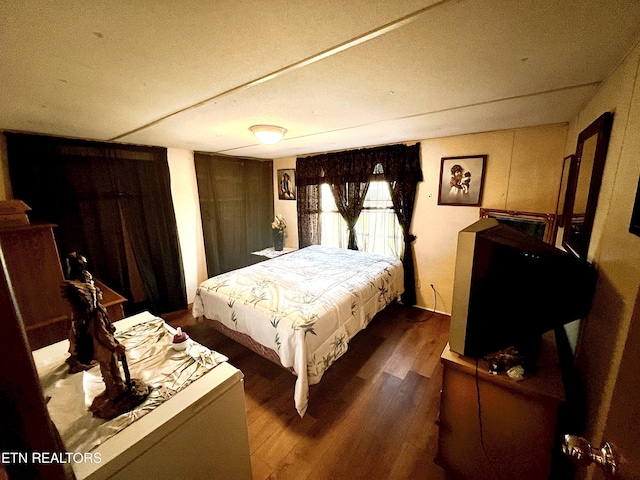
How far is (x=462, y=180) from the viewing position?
8.92 ft

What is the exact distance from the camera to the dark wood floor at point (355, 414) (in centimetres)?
139

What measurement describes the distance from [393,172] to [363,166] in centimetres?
45

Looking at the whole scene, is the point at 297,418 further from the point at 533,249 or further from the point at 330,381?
the point at 533,249

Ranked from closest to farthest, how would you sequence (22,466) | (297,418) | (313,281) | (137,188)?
(22,466)
(297,418)
(313,281)
(137,188)

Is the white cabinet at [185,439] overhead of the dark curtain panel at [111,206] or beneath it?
beneath

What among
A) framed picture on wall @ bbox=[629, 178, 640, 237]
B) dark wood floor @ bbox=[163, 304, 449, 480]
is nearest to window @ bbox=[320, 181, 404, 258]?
dark wood floor @ bbox=[163, 304, 449, 480]

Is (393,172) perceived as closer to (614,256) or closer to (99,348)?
(614,256)

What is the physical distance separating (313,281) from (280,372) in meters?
0.87

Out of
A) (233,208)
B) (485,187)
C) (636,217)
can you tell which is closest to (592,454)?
(636,217)

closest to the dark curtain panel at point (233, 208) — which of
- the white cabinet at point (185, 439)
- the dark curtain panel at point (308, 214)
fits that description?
the dark curtain panel at point (308, 214)

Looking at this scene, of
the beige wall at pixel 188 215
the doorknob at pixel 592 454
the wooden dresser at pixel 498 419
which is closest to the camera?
the doorknob at pixel 592 454

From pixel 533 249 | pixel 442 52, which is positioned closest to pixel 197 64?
pixel 442 52

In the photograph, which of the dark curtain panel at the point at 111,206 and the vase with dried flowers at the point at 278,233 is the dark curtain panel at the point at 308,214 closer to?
the vase with dried flowers at the point at 278,233

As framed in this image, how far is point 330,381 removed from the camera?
202cm
